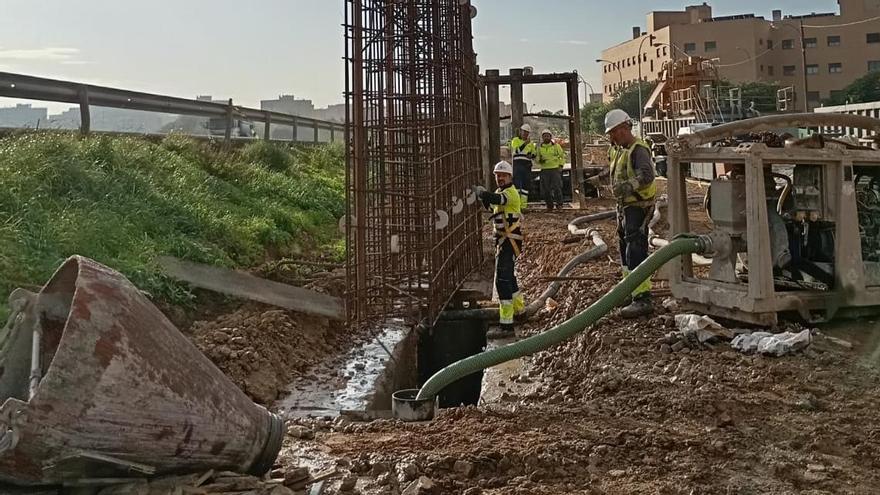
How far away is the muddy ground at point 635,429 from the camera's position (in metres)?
3.97

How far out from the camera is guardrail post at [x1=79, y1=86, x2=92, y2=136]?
10.7 meters

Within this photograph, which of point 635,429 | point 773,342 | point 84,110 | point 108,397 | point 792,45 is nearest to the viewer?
point 108,397

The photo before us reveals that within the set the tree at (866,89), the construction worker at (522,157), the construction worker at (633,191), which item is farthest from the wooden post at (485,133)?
the tree at (866,89)

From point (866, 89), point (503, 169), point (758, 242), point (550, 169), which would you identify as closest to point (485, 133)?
point (550, 169)

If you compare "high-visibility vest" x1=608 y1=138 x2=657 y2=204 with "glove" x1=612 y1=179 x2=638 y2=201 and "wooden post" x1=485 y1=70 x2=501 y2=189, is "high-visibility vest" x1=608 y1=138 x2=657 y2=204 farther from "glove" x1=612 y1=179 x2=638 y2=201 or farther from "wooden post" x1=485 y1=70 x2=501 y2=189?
"wooden post" x1=485 y1=70 x2=501 y2=189

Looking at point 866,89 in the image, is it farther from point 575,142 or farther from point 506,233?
point 506,233

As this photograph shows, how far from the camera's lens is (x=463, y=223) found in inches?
393

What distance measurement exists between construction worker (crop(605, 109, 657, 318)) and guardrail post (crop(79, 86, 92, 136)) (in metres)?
6.94

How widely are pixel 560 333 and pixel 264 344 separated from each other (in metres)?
2.89

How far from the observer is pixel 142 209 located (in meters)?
9.05

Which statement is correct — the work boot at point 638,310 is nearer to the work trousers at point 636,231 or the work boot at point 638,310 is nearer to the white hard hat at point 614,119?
the work trousers at point 636,231

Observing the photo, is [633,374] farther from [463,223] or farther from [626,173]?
[463,223]

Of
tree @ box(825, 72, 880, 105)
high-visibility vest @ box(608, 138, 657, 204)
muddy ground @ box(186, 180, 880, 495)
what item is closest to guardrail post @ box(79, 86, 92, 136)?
Result: muddy ground @ box(186, 180, 880, 495)

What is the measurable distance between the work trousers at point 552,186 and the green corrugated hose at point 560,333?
1070 cm
